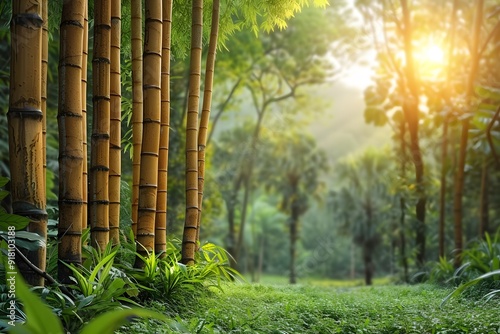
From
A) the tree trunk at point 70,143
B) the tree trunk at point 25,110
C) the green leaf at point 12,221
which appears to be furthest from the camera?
the tree trunk at point 70,143

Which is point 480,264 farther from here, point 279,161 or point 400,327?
point 279,161

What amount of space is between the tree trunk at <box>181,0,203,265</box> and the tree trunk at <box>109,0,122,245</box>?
1.95 ft

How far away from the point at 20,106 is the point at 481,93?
6.41 m

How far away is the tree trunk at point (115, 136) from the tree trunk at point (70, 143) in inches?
27.7

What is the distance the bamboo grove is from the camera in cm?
294

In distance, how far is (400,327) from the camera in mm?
3529

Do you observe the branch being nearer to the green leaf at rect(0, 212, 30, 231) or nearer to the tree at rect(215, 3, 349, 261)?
the green leaf at rect(0, 212, 30, 231)

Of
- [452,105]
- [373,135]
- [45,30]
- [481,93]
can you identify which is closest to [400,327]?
[45,30]

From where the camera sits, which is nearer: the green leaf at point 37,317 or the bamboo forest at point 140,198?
the green leaf at point 37,317

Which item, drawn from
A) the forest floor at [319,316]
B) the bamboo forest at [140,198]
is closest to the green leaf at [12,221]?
the bamboo forest at [140,198]

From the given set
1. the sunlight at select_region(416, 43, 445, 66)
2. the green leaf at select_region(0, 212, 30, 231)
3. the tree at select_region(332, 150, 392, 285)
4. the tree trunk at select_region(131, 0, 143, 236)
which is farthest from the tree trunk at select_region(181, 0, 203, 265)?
the tree at select_region(332, 150, 392, 285)

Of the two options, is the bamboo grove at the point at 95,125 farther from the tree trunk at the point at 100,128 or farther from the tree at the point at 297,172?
the tree at the point at 297,172

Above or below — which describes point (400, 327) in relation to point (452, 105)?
below

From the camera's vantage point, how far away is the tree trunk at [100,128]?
3.61 metres
